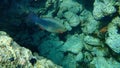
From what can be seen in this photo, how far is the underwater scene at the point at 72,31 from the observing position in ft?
15.5

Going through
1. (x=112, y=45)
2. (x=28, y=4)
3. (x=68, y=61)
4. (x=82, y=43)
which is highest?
(x=28, y=4)

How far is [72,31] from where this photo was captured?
539 centimetres

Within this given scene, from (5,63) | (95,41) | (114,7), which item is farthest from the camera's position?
(95,41)

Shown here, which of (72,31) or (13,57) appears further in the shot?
(72,31)

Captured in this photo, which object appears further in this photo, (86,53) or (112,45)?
(86,53)

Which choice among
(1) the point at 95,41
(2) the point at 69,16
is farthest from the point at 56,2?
(1) the point at 95,41

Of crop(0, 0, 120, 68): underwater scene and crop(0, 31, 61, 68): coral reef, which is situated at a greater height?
crop(0, 31, 61, 68): coral reef

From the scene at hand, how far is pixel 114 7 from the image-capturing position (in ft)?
14.9

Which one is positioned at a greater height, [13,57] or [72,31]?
[13,57]

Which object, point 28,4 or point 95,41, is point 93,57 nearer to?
point 95,41

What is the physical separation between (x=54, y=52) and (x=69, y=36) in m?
0.53

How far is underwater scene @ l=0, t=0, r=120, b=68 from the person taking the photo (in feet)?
15.5

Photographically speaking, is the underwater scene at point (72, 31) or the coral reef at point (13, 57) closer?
the coral reef at point (13, 57)

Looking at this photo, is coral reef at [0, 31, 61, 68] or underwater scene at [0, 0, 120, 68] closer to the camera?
coral reef at [0, 31, 61, 68]
